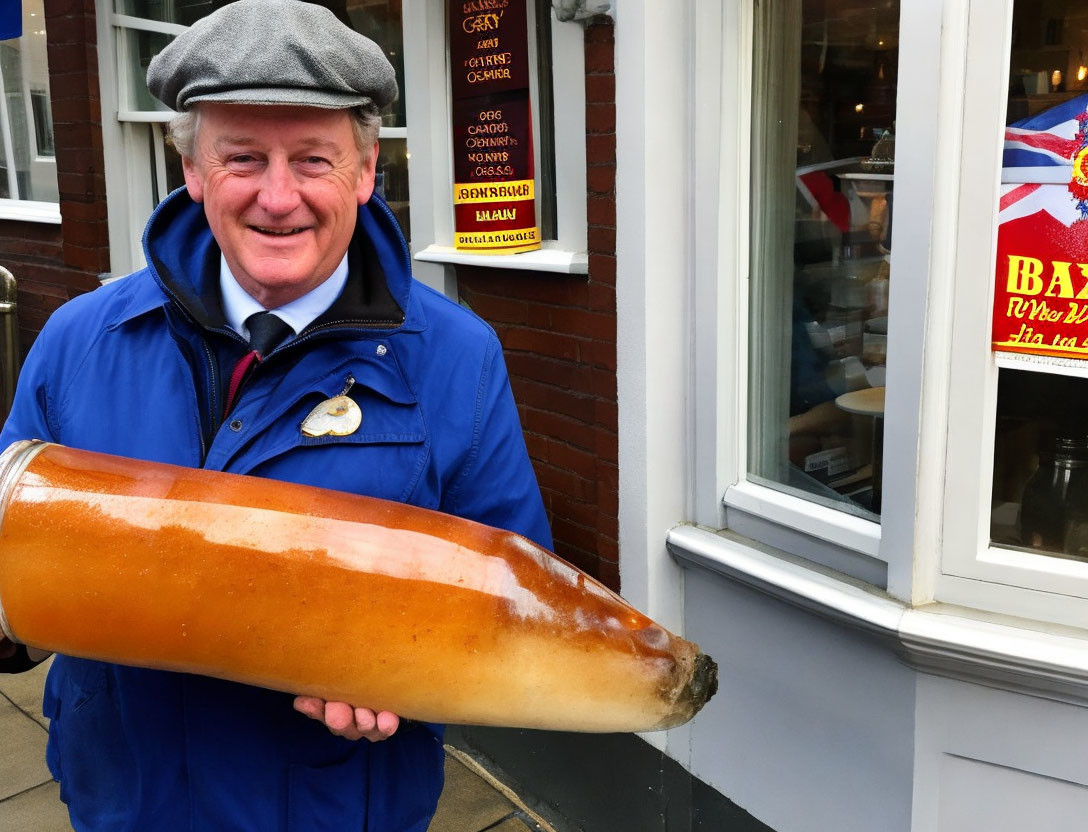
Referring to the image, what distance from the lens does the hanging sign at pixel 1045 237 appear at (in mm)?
2346

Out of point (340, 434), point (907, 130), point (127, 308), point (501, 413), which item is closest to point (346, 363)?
point (340, 434)

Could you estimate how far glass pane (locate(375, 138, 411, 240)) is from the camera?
4.32 metres

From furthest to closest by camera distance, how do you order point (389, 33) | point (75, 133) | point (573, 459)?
1. point (75, 133)
2. point (389, 33)
3. point (573, 459)

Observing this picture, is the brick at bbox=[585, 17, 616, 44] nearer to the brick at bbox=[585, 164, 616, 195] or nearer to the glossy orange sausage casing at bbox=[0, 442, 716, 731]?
the brick at bbox=[585, 164, 616, 195]

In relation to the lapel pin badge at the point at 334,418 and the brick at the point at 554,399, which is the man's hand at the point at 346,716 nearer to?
the lapel pin badge at the point at 334,418

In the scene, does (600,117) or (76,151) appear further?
(76,151)

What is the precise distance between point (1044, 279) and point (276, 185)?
1603 millimetres

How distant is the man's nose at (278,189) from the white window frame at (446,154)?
5.30 ft

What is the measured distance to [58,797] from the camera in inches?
161

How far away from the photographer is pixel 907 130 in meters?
2.48

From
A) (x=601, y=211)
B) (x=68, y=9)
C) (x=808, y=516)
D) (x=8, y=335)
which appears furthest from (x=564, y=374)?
(x=8, y=335)

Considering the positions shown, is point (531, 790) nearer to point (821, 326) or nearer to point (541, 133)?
point (821, 326)

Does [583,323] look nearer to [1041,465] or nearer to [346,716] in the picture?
[1041,465]

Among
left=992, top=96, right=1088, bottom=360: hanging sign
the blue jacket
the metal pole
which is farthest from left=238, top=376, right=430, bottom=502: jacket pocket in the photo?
the metal pole
